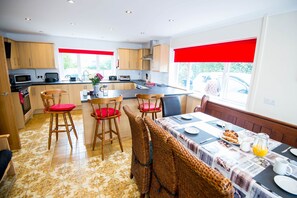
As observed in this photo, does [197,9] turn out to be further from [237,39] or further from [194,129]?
[194,129]

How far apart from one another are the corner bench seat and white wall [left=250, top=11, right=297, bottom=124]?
0.38 metres

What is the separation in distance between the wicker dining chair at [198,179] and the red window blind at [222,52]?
2.39 meters

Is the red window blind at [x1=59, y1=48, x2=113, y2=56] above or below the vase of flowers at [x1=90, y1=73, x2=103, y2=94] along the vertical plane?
above

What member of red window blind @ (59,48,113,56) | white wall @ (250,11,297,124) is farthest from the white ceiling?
red window blind @ (59,48,113,56)

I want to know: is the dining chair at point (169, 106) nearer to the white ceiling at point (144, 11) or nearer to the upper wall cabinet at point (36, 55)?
the white ceiling at point (144, 11)

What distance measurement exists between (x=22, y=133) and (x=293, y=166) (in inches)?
173

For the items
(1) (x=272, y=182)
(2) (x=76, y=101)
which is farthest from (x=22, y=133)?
(1) (x=272, y=182)

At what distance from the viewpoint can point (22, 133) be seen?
3.15m

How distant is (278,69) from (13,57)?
6032 mm

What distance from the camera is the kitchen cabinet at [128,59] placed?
5.58m

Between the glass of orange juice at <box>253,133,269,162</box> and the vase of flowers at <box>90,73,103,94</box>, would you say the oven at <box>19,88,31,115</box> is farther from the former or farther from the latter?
the glass of orange juice at <box>253,133,269,162</box>

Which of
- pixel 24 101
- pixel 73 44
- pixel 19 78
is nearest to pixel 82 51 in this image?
pixel 73 44

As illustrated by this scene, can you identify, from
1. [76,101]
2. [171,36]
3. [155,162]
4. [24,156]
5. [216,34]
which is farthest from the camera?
[76,101]

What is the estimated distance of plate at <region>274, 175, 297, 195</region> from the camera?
0.90m
